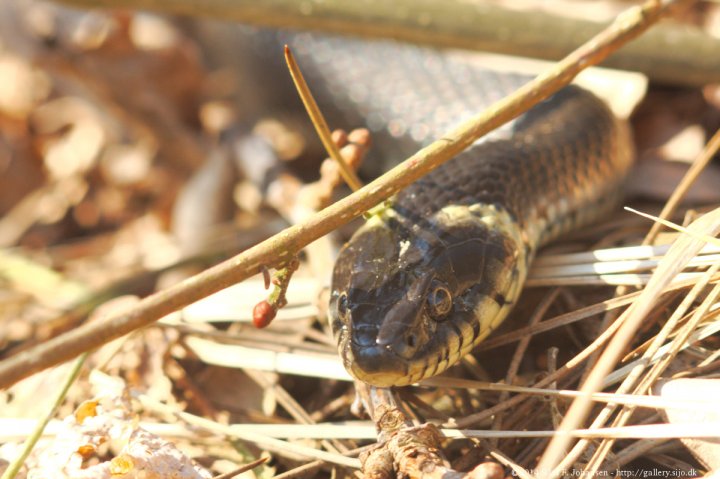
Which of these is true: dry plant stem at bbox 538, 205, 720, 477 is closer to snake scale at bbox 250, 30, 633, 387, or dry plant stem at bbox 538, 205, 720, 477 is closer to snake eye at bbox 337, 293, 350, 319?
snake scale at bbox 250, 30, 633, 387

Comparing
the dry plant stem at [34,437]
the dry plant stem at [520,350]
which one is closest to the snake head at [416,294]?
the dry plant stem at [520,350]

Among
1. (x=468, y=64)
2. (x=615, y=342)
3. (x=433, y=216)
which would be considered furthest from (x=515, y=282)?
(x=468, y=64)

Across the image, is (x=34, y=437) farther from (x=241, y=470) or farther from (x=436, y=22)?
(x=436, y=22)

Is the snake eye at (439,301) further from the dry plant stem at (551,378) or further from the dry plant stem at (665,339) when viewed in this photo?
the dry plant stem at (665,339)

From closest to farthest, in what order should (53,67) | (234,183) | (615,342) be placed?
1. (615,342)
2. (234,183)
3. (53,67)

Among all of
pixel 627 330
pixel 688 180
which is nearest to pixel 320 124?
pixel 627 330

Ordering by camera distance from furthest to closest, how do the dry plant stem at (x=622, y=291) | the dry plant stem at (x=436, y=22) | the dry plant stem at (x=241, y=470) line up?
1. the dry plant stem at (x=436, y=22)
2. the dry plant stem at (x=241, y=470)
3. the dry plant stem at (x=622, y=291)

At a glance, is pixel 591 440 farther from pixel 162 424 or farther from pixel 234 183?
pixel 234 183
